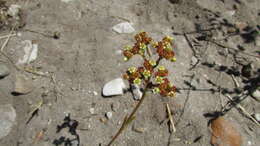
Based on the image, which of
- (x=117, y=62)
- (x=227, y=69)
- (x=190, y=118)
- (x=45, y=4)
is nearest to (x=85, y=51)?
(x=117, y=62)

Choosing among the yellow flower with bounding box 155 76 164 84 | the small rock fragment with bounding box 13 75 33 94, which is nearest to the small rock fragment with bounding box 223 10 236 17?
the yellow flower with bounding box 155 76 164 84

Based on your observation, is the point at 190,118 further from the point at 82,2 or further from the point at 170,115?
the point at 82,2

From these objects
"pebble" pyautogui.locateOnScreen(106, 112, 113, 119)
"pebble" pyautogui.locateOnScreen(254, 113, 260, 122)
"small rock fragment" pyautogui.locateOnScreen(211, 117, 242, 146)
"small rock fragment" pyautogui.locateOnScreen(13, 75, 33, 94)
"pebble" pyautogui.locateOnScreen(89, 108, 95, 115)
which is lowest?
"small rock fragment" pyautogui.locateOnScreen(211, 117, 242, 146)

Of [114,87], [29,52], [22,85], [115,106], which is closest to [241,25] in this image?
[114,87]

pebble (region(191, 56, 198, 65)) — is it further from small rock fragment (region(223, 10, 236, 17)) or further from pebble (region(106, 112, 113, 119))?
pebble (region(106, 112, 113, 119))

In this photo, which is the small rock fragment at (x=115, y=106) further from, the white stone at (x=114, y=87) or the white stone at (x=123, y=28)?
the white stone at (x=123, y=28)

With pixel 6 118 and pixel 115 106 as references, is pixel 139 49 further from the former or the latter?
pixel 6 118
